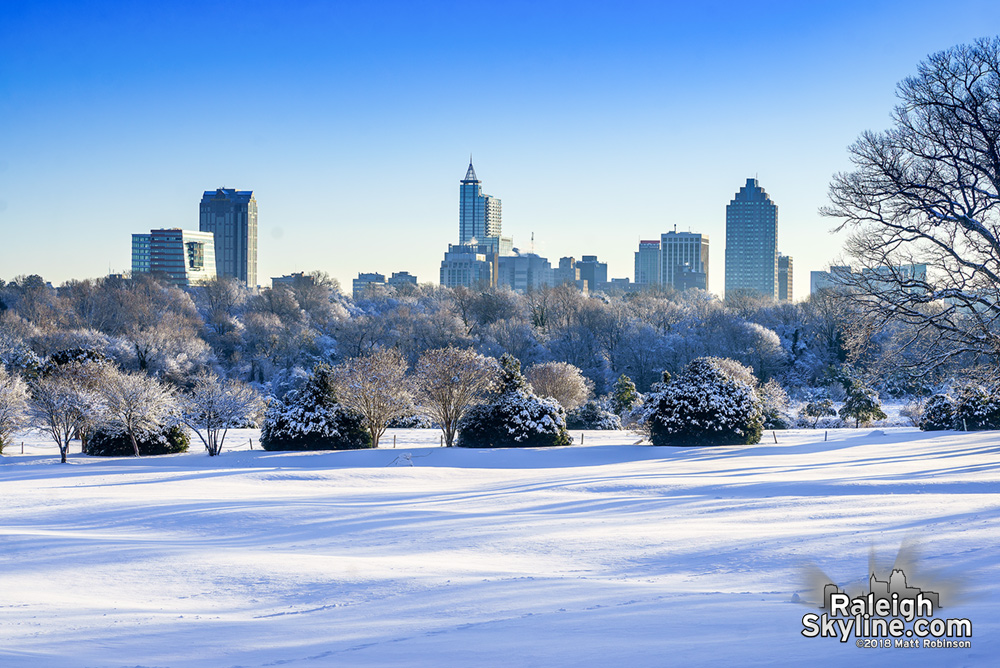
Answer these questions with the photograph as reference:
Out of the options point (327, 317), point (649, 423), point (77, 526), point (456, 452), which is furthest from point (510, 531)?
point (327, 317)

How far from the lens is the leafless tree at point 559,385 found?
37312 millimetres

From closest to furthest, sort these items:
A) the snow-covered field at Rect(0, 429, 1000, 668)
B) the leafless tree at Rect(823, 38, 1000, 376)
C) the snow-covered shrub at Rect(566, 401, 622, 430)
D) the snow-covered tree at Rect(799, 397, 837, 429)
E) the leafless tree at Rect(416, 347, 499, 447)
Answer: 1. the snow-covered field at Rect(0, 429, 1000, 668)
2. the leafless tree at Rect(823, 38, 1000, 376)
3. the leafless tree at Rect(416, 347, 499, 447)
4. the snow-covered shrub at Rect(566, 401, 622, 430)
5. the snow-covered tree at Rect(799, 397, 837, 429)

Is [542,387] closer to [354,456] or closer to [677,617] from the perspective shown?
[354,456]

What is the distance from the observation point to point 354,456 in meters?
24.4

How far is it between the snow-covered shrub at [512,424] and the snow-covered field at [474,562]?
5958mm

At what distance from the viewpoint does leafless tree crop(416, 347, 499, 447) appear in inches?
1101

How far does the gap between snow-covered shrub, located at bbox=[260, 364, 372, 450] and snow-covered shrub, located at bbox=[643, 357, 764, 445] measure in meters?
9.71

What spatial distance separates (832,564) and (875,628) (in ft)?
9.18

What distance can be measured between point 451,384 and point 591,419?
1124cm

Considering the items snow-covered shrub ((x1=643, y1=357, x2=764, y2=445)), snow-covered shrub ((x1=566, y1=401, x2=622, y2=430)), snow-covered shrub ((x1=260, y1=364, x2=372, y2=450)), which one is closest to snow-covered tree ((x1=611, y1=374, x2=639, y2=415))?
snow-covered shrub ((x1=566, y1=401, x2=622, y2=430))

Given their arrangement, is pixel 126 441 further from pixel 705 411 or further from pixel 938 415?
pixel 938 415

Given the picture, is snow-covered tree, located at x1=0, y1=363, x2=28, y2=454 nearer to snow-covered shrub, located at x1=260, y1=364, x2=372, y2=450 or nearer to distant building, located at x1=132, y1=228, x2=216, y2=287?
snow-covered shrub, located at x1=260, y1=364, x2=372, y2=450

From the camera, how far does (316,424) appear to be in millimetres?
26156

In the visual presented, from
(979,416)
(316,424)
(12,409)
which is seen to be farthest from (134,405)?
(979,416)
